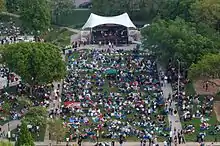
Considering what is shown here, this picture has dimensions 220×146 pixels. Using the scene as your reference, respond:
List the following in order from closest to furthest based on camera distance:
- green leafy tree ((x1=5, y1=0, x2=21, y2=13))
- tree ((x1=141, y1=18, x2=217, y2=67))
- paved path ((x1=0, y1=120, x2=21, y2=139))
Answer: paved path ((x1=0, y1=120, x2=21, y2=139)) < tree ((x1=141, y1=18, x2=217, y2=67)) < green leafy tree ((x1=5, y1=0, x2=21, y2=13))

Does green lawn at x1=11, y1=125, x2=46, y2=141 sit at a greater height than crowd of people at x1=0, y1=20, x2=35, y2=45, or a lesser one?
lesser

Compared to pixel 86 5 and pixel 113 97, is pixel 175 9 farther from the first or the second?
pixel 113 97

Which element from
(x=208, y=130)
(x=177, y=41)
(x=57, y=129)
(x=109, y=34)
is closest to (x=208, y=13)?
(x=177, y=41)

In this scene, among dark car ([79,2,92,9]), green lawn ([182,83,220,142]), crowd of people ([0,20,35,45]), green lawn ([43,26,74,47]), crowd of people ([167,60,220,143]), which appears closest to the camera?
green lawn ([182,83,220,142])

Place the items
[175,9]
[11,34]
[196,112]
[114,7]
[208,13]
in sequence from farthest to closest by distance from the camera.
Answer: [114,7], [11,34], [175,9], [208,13], [196,112]

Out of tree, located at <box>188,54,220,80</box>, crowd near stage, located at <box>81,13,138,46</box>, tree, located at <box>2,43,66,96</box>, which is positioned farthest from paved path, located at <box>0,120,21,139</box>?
crowd near stage, located at <box>81,13,138,46</box>

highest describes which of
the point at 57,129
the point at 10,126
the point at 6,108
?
the point at 6,108

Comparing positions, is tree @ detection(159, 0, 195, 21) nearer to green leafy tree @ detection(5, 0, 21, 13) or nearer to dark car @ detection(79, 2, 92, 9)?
dark car @ detection(79, 2, 92, 9)

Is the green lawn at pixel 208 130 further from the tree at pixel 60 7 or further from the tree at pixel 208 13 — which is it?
the tree at pixel 60 7

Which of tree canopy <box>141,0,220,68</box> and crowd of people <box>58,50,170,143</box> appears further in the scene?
tree canopy <box>141,0,220,68</box>
